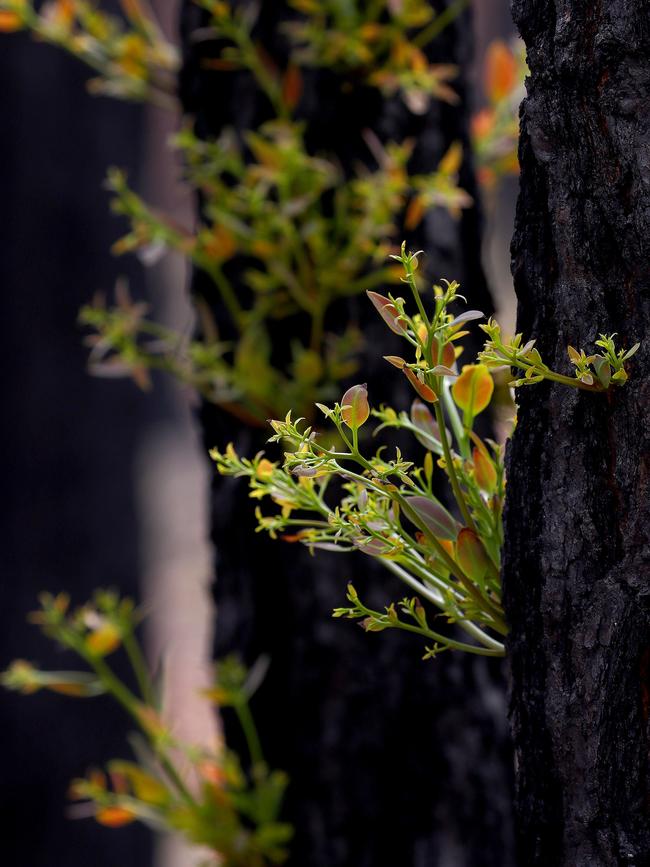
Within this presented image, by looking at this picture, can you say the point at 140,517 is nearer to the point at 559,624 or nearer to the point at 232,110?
the point at 232,110

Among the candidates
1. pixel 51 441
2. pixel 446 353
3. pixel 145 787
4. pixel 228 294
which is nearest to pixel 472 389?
pixel 446 353

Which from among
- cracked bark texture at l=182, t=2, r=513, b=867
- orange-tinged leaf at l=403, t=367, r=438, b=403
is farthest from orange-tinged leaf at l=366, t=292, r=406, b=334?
cracked bark texture at l=182, t=2, r=513, b=867

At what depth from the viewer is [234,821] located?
0.87 meters

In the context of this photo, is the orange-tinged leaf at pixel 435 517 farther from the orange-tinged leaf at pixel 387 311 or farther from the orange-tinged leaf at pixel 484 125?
the orange-tinged leaf at pixel 484 125

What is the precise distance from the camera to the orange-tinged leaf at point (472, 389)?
1.55ft

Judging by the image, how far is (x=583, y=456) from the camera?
449 mm

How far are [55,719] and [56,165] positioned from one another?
129cm

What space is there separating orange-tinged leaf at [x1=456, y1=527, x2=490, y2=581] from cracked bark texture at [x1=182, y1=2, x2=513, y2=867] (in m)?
0.40

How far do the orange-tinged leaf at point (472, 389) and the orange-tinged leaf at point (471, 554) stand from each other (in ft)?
0.21

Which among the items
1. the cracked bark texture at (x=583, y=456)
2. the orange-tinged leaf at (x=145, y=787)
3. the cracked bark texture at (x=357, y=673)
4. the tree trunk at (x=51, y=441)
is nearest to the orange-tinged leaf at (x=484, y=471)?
the cracked bark texture at (x=583, y=456)

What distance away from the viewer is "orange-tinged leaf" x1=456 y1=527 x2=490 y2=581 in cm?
46

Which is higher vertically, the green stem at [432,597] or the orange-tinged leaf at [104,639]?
the green stem at [432,597]

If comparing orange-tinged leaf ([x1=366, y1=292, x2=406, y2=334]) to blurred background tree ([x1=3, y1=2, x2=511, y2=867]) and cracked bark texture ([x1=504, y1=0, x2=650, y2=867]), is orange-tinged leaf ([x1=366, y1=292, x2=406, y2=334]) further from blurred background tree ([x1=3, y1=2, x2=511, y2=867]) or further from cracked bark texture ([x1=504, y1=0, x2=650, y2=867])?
blurred background tree ([x1=3, y1=2, x2=511, y2=867])

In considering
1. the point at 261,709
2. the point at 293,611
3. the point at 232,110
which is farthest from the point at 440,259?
the point at 261,709
